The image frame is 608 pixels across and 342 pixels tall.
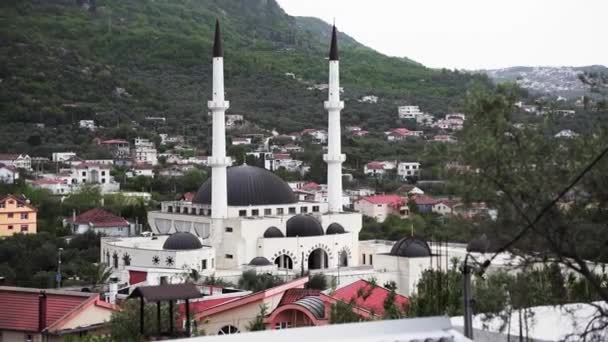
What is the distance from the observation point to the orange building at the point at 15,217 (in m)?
52.5

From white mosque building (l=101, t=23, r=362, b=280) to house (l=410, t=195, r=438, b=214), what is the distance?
63.5ft

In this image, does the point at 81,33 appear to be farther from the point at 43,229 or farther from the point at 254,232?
the point at 254,232

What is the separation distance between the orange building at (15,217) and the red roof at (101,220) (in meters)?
1.97

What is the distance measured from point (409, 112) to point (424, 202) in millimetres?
52938

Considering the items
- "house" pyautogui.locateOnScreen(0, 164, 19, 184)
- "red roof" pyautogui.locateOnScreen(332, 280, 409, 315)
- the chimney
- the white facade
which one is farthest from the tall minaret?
"house" pyautogui.locateOnScreen(0, 164, 19, 184)

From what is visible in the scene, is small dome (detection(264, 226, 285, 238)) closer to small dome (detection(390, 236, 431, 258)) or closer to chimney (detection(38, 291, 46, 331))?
small dome (detection(390, 236, 431, 258))

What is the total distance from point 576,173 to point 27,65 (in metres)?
93.5

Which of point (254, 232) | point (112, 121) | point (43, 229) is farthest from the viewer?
point (112, 121)

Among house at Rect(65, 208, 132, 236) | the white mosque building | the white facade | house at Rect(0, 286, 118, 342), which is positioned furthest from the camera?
house at Rect(65, 208, 132, 236)

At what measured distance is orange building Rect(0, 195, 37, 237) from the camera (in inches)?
2066

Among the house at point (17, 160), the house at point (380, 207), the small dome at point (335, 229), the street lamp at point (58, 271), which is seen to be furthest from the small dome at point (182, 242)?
the house at point (17, 160)

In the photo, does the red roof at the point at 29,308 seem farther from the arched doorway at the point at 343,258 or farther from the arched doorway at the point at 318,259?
the arched doorway at the point at 343,258

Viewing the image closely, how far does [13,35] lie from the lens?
10731 cm

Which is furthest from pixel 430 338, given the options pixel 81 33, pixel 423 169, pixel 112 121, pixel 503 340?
pixel 81 33
